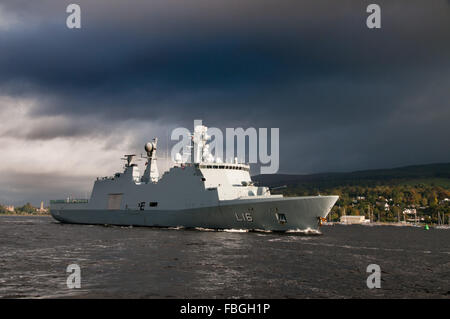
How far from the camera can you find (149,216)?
40.0 m

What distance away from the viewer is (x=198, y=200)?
3425 centimetres

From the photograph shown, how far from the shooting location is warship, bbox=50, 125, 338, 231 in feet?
99.0

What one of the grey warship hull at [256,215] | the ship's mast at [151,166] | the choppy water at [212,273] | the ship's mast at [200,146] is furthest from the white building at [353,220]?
the choppy water at [212,273]

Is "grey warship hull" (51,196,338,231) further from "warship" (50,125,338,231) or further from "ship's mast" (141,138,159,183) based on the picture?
"ship's mast" (141,138,159,183)

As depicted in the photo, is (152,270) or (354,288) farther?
(152,270)

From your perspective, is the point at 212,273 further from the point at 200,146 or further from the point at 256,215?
the point at 200,146

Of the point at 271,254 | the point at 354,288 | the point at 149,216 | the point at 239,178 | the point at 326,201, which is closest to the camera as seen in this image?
the point at 354,288

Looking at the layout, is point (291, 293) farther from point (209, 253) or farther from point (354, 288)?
point (209, 253)

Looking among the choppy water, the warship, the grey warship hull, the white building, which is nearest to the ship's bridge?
the warship

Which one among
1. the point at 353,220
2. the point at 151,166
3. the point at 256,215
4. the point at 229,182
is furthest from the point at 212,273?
the point at 353,220

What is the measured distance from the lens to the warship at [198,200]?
1188 inches

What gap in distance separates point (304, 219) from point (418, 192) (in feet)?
494
